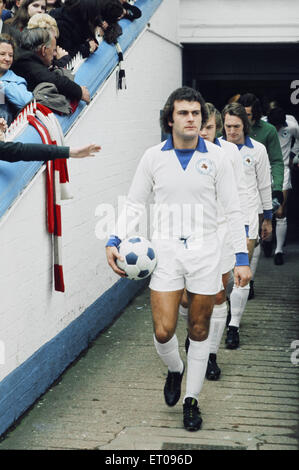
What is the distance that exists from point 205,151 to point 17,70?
1928 mm

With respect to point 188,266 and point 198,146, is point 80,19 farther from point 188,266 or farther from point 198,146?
point 188,266

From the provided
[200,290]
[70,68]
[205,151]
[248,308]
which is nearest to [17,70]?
[70,68]

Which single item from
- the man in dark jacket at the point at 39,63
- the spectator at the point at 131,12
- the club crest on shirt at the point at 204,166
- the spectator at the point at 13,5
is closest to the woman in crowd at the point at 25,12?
the spectator at the point at 13,5

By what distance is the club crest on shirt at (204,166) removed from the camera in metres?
5.01

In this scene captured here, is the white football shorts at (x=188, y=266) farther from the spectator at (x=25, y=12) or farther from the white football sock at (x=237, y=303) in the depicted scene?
the spectator at (x=25, y=12)

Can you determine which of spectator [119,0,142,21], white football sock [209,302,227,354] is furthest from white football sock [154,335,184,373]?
spectator [119,0,142,21]

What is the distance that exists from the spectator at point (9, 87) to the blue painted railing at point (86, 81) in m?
0.27

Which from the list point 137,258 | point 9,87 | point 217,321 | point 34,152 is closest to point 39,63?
point 9,87

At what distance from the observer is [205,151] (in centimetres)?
509

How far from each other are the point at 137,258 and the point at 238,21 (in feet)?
21.9

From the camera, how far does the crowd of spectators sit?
5.72 metres

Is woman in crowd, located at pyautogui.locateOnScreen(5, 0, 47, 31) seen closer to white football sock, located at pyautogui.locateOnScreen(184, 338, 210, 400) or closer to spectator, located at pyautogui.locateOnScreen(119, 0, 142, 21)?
spectator, located at pyautogui.locateOnScreen(119, 0, 142, 21)

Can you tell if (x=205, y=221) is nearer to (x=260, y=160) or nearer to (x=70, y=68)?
(x=260, y=160)

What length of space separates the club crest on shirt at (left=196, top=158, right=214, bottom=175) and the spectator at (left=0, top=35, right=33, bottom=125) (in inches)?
58.8
